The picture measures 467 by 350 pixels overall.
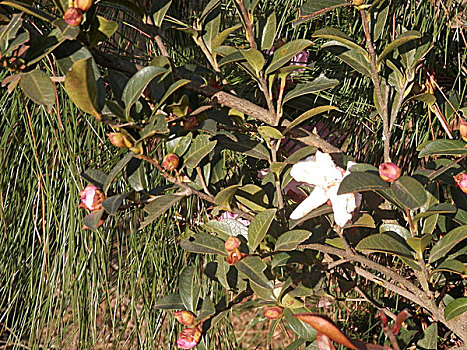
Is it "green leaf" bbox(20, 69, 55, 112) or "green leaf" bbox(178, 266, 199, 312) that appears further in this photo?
"green leaf" bbox(178, 266, 199, 312)

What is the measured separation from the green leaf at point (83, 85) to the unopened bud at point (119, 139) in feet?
0.07

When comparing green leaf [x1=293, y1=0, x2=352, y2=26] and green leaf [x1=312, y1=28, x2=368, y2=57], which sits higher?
green leaf [x1=293, y1=0, x2=352, y2=26]

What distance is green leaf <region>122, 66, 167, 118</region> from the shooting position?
453 millimetres

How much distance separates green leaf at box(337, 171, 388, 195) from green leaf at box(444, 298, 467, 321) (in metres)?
0.15

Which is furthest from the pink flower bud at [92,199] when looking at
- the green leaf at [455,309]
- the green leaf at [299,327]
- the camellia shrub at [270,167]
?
the green leaf at [455,309]

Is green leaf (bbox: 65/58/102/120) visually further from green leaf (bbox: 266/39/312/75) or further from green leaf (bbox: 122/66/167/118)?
green leaf (bbox: 266/39/312/75)

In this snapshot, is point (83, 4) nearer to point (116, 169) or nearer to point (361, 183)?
point (116, 169)

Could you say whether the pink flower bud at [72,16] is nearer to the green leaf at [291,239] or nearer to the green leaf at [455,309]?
the green leaf at [291,239]

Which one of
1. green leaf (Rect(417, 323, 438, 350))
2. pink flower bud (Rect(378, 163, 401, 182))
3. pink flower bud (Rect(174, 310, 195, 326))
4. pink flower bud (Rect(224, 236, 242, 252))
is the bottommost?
green leaf (Rect(417, 323, 438, 350))

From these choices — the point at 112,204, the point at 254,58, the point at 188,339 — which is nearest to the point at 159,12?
the point at 254,58

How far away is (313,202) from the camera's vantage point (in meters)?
0.54

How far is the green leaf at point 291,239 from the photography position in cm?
51

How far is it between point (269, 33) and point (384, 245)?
0.76ft

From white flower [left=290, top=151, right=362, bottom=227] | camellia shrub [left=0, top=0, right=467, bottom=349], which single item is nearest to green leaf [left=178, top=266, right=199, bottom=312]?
camellia shrub [left=0, top=0, right=467, bottom=349]
